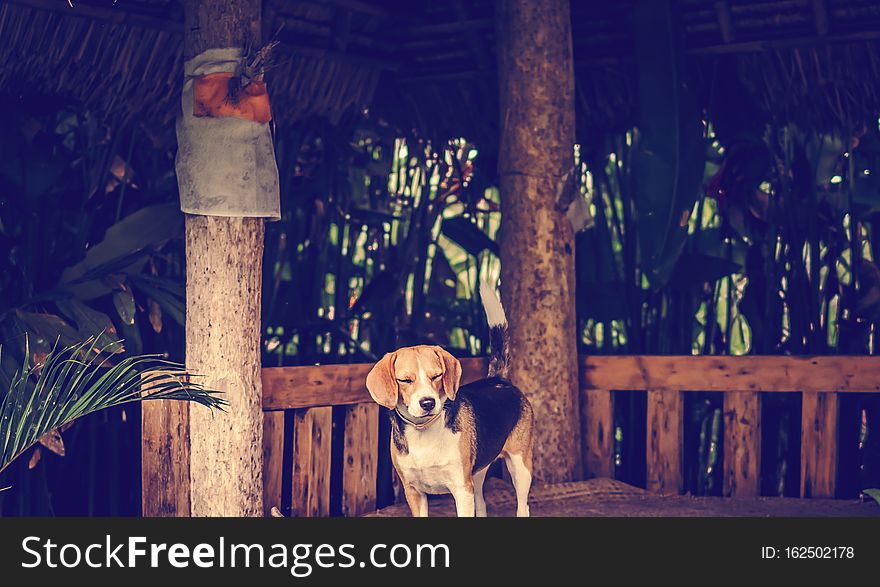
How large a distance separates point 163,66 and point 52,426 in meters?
2.37

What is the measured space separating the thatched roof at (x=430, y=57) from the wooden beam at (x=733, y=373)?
1.23m

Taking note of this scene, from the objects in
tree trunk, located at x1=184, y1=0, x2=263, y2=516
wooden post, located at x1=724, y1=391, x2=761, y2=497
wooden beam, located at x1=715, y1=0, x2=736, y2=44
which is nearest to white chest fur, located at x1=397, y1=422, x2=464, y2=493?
tree trunk, located at x1=184, y1=0, x2=263, y2=516

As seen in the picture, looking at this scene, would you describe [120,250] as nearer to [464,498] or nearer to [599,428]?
[464,498]

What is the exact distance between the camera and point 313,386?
534 cm

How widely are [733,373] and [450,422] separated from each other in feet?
7.23

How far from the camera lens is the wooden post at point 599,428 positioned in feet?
19.6

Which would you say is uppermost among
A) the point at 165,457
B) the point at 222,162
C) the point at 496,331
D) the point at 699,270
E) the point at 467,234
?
the point at 222,162

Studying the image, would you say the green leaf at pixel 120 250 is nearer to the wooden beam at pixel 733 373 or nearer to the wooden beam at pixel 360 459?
the wooden beam at pixel 360 459

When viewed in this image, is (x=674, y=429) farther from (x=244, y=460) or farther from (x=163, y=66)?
(x=163, y=66)

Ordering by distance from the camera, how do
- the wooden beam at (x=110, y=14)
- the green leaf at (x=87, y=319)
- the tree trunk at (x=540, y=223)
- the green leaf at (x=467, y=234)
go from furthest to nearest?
the green leaf at (x=467, y=234)
the tree trunk at (x=540, y=223)
the wooden beam at (x=110, y=14)
the green leaf at (x=87, y=319)

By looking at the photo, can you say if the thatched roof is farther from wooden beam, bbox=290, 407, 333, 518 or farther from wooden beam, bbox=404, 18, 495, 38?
wooden beam, bbox=290, 407, 333, 518

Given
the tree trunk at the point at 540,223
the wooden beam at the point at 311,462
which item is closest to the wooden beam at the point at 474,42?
the tree trunk at the point at 540,223

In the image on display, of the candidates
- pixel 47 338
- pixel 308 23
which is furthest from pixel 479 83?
pixel 47 338

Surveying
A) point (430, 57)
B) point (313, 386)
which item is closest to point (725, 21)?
point (430, 57)
